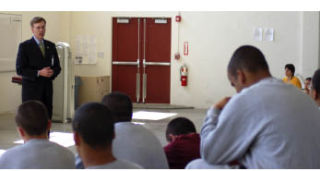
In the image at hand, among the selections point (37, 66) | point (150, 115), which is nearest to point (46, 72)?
point (37, 66)

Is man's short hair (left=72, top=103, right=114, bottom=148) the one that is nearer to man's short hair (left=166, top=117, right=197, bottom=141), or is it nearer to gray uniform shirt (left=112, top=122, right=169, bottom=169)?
gray uniform shirt (left=112, top=122, right=169, bottom=169)

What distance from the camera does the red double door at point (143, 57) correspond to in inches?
443

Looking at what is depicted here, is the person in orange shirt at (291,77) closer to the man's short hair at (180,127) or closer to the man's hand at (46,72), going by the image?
the man's hand at (46,72)

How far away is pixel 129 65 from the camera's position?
37.6ft

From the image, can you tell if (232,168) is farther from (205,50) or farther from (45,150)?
(205,50)

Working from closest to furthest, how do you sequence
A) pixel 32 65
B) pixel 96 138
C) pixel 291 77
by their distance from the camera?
pixel 96 138 → pixel 32 65 → pixel 291 77

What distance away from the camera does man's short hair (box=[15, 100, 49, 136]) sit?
95.9 inches

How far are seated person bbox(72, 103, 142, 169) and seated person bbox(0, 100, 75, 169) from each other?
1.22ft

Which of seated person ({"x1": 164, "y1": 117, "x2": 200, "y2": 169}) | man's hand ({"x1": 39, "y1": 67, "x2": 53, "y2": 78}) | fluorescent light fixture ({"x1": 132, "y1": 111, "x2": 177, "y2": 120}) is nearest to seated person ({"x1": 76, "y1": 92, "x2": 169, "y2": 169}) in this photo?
seated person ({"x1": 164, "y1": 117, "x2": 200, "y2": 169})

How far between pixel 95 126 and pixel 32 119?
0.68m

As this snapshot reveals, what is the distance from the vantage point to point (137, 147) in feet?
8.27

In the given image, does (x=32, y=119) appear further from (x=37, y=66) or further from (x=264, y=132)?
(x=37, y=66)

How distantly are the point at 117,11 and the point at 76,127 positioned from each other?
9.58 metres

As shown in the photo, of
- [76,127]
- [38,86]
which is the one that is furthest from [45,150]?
[38,86]
